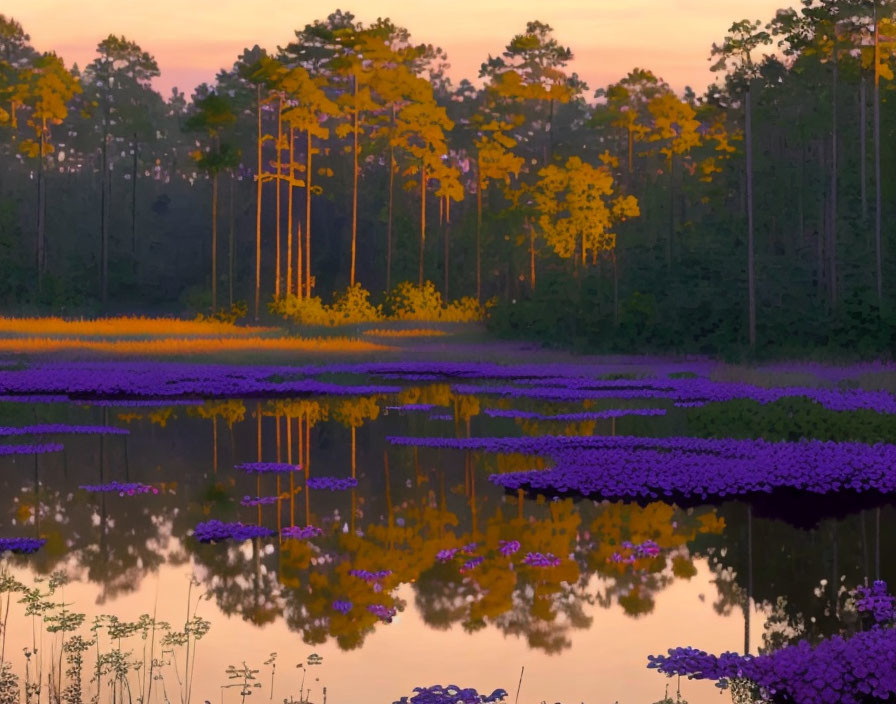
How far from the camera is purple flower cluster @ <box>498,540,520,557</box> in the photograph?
16500 mm

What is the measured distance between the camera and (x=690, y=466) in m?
23.2

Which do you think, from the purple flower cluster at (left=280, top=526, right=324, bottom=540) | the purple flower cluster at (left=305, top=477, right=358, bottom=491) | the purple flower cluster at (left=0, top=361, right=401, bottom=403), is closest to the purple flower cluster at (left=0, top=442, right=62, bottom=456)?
the purple flower cluster at (left=305, top=477, right=358, bottom=491)

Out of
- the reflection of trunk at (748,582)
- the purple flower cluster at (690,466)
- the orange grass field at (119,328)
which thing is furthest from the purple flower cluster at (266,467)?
the orange grass field at (119,328)

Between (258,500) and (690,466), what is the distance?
24.5 feet

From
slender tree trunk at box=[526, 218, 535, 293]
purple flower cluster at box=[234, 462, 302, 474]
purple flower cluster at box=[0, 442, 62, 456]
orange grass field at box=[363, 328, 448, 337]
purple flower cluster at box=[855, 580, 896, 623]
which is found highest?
slender tree trunk at box=[526, 218, 535, 293]

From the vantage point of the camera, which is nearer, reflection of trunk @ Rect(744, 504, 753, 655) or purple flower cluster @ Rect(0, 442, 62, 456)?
reflection of trunk @ Rect(744, 504, 753, 655)

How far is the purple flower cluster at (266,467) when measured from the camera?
2348cm

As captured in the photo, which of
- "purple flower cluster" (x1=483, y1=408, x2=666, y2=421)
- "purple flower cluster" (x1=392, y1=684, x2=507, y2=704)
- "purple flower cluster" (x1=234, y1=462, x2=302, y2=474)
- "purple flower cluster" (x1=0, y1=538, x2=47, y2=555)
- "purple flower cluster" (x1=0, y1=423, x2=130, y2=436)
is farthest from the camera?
"purple flower cluster" (x1=483, y1=408, x2=666, y2=421)

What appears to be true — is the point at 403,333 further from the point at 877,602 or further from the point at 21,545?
the point at 877,602

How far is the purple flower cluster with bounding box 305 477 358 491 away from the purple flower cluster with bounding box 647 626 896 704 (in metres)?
10.3

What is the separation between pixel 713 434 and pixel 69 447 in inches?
496

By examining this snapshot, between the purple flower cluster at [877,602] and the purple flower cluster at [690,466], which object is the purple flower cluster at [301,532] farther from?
the purple flower cluster at [877,602]

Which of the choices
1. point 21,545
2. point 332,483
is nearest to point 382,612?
point 21,545

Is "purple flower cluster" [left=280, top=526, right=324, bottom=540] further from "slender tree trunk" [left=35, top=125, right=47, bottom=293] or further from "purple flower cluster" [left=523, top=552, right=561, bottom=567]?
"slender tree trunk" [left=35, top=125, right=47, bottom=293]
